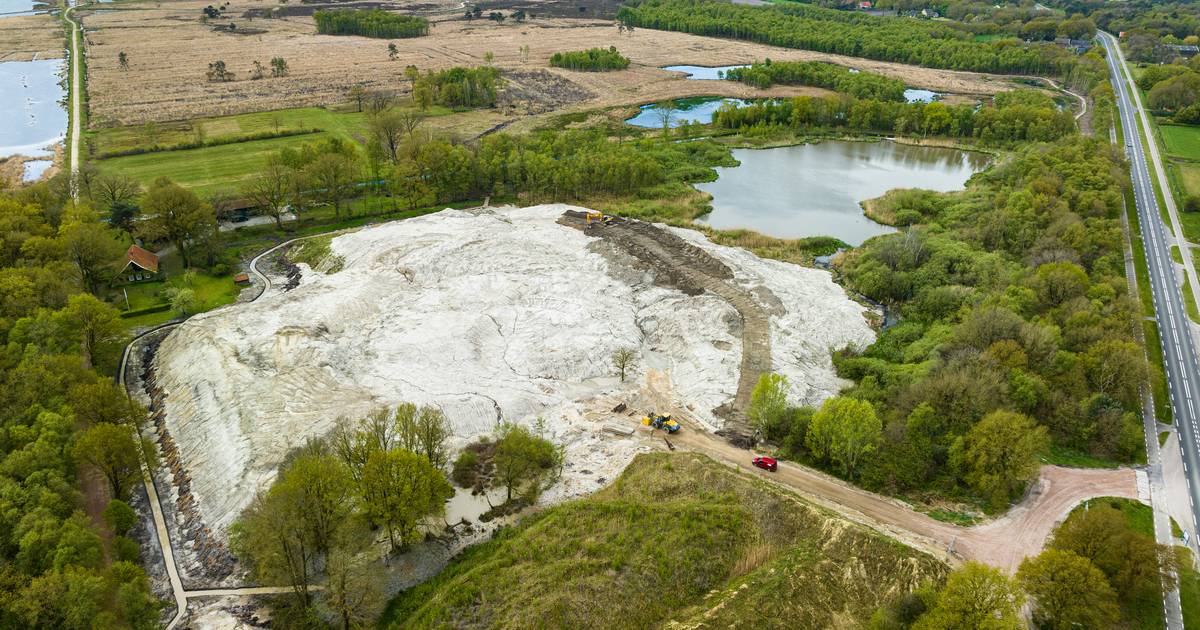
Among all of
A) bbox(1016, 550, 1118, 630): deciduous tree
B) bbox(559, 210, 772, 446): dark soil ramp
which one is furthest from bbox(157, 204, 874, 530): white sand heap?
bbox(1016, 550, 1118, 630): deciduous tree

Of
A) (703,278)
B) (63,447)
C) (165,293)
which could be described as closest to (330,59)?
(165,293)

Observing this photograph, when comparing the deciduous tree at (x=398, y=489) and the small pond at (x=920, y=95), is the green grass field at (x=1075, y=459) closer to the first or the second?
the deciduous tree at (x=398, y=489)

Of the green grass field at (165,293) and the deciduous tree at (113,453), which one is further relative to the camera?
the green grass field at (165,293)

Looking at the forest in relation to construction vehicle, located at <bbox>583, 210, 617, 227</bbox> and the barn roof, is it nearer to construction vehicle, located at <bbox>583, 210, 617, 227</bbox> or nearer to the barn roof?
construction vehicle, located at <bbox>583, 210, 617, 227</bbox>

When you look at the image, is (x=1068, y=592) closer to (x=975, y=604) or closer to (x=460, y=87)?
(x=975, y=604)

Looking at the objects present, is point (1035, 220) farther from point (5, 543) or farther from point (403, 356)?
point (5, 543)

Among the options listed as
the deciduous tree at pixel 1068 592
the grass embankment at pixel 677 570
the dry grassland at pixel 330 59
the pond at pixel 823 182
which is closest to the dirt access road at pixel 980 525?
the grass embankment at pixel 677 570

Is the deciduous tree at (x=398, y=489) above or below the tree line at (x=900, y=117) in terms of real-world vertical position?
below
